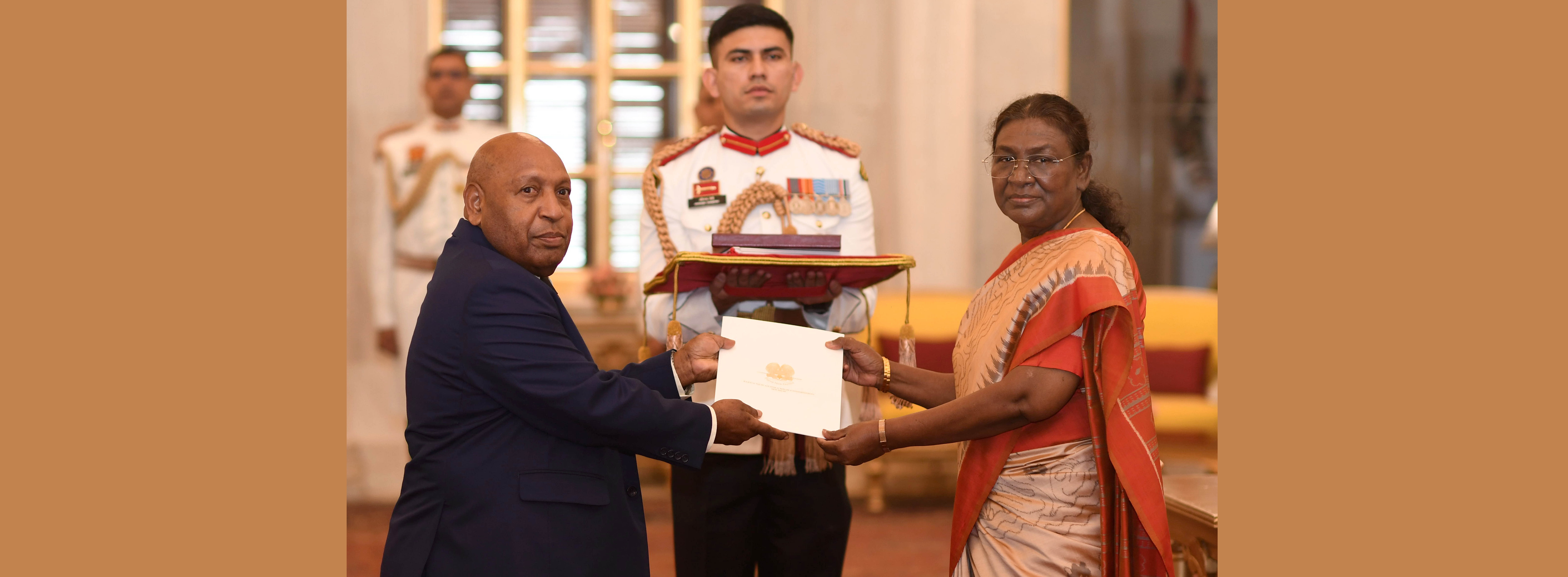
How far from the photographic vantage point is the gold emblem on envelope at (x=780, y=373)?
8.38 feet

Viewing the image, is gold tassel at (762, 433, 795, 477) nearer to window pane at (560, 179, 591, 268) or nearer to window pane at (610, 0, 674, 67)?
window pane at (560, 179, 591, 268)

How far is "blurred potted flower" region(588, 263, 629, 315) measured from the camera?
660 centimetres

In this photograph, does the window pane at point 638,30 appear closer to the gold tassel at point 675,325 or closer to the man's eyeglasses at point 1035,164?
the gold tassel at point 675,325

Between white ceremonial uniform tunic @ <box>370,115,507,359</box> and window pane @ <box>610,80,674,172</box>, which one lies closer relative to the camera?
white ceremonial uniform tunic @ <box>370,115,507,359</box>

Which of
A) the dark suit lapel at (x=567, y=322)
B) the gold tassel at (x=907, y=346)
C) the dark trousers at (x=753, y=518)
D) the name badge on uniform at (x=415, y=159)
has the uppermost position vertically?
the name badge on uniform at (x=415, y=159)

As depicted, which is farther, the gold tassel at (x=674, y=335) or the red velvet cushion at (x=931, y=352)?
the red velvet cushion at (x=931, y=352)

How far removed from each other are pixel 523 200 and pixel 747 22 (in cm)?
115

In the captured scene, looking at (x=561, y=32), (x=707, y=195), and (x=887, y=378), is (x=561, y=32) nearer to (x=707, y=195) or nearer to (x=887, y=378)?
(x=707, y=195)

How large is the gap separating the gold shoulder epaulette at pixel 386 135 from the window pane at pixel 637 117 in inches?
58.7

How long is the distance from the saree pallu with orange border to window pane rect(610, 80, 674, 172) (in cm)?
528

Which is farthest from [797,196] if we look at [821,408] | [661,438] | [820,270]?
[661,438]

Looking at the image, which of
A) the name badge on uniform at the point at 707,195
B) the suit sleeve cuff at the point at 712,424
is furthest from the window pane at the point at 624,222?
the suit sleeve cuff at the point at 712,424

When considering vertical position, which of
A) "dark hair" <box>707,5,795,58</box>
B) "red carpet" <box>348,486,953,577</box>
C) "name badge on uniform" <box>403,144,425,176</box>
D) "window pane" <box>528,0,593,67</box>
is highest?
A: "window pane" <box>528,0,593,67</box>

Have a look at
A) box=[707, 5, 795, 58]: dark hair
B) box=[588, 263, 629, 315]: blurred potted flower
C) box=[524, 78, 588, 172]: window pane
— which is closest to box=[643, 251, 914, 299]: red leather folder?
box=[707, 5, 795, 58]: dark hair
